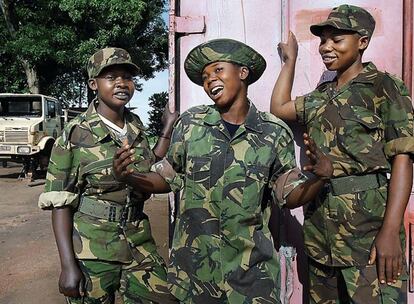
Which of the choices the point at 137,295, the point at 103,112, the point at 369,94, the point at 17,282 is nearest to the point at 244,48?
the point at 369,94

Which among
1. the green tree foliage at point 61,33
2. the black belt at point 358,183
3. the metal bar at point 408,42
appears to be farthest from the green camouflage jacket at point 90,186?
the green tree foliage at point 61,33

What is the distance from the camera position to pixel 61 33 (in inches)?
545

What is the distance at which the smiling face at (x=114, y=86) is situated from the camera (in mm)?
2150

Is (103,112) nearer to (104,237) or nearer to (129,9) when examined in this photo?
(104,237)

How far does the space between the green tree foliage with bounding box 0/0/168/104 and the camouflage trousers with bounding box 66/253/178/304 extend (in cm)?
1237

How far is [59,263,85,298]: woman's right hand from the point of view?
2.01 metres

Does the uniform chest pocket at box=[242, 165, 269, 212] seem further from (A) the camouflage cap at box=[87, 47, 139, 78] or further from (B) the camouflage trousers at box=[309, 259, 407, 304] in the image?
(A) the camouflage cap at box=[87, 47, 139, 78]

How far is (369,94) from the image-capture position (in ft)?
6.39

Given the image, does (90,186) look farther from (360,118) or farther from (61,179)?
(360,118)

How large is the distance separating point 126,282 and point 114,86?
90 cm

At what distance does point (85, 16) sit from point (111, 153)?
42.0ft

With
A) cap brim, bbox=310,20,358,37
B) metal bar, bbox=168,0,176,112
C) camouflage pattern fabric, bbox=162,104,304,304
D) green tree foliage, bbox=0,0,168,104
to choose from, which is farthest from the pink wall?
green tree foliage, bbox=0,0,168,104

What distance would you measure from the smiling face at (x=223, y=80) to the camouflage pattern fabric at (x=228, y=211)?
12 centimetres

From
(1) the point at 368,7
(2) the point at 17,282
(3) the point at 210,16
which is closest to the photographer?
(1) the point at 368,7
